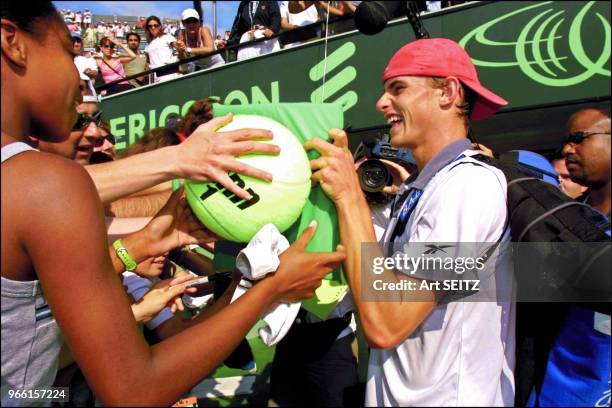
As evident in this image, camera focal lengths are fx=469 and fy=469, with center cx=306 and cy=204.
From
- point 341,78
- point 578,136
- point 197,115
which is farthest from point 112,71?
point 578,136

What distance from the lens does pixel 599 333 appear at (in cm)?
140

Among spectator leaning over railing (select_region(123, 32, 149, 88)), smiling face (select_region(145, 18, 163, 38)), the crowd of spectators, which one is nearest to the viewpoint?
the crowd of spectators

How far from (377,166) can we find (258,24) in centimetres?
581

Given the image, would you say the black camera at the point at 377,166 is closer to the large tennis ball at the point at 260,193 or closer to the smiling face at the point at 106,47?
the large tennis ball at the point at 260,193

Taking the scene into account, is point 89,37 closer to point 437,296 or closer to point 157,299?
point 157,299

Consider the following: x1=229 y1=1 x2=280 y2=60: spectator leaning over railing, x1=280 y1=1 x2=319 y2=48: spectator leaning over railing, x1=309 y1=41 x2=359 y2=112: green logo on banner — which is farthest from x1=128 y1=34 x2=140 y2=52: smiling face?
x1=309 y1=41 x2=359 y2=112: green logo on banner

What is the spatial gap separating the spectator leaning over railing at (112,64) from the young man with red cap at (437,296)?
8768mm

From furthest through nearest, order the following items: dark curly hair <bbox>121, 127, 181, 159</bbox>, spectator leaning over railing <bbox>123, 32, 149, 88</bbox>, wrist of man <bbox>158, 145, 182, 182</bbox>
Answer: spectator leaning over railing <bbox>123, 32, 149, 88</bbox>, dark curly hair <bbox>121, 127, 181, 159</bbox>, wrist of man <bbox>158, 145, 182, 182</bbox>

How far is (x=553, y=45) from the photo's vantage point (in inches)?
202

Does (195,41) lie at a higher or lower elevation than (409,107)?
higher

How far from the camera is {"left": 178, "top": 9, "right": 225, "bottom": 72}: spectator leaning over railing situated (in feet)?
27.2

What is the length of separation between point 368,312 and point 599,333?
2.29ft

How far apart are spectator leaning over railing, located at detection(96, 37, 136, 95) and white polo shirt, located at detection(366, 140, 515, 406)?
896cm

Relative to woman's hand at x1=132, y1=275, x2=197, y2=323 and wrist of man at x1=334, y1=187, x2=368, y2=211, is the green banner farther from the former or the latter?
wrist of man at x1=334, y1=187, x2=368, y2=211
